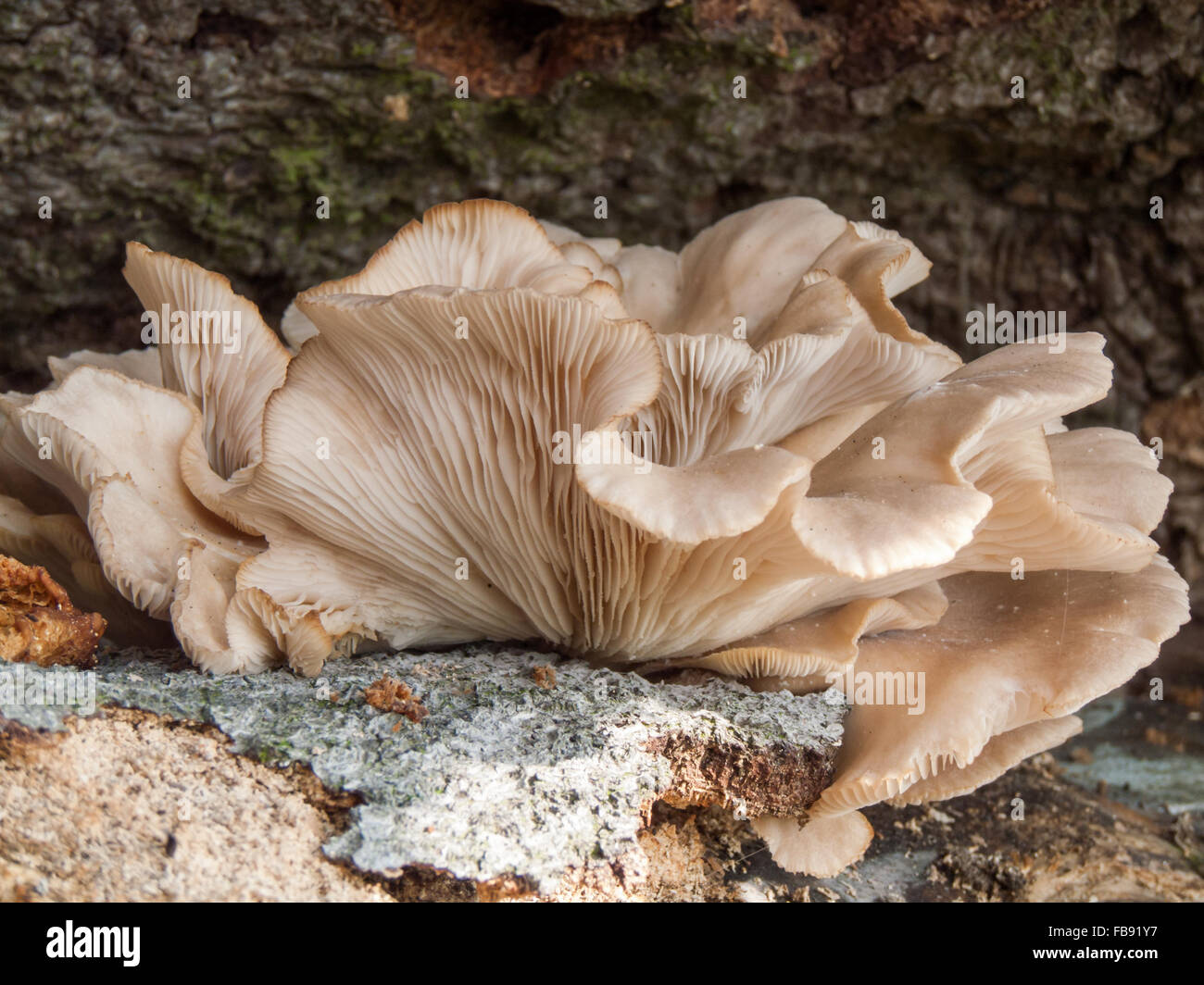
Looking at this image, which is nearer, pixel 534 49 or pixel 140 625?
pixel 140 625

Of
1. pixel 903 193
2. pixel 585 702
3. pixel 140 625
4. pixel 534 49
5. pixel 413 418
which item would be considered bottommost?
pixel 585 702

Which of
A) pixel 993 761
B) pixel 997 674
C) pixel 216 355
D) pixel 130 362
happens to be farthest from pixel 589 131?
pixel 993 761

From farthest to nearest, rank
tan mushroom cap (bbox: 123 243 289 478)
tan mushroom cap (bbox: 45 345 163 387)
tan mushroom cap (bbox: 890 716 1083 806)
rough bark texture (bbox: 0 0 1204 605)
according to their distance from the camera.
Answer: rough bark texture (bbox: 0 0 1204 605)
tan mushroom cap (bbox: 45 345 163 387)
tan mushroom cap (bbox: 890 716 1083 806)
tan mushroom cap (bbox: 123 243 289 478)

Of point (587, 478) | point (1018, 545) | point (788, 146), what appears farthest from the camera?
point (788, 146)

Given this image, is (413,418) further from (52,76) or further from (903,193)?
(903,193)

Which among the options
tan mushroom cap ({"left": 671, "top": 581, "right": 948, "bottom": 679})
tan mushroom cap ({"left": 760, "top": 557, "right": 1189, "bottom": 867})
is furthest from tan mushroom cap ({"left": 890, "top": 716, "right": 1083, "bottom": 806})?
tan mushroom cap ({"left": 671, "top": 581, "right": 948, "bottom": 679})

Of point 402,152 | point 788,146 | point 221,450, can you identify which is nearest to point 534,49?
point 402,152

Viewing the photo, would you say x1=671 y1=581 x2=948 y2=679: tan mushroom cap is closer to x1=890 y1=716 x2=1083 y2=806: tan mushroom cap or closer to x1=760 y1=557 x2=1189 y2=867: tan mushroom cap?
x1=760 y1=557 x2=1189 y2=867: tan mushroom cap

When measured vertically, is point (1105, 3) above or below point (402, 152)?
above

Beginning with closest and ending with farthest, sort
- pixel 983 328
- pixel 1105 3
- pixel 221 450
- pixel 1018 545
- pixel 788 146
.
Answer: pixel 1018 545 → pixel 221 450 → pixel 1105 3 → pixel 788 146 → pixel 983 328
